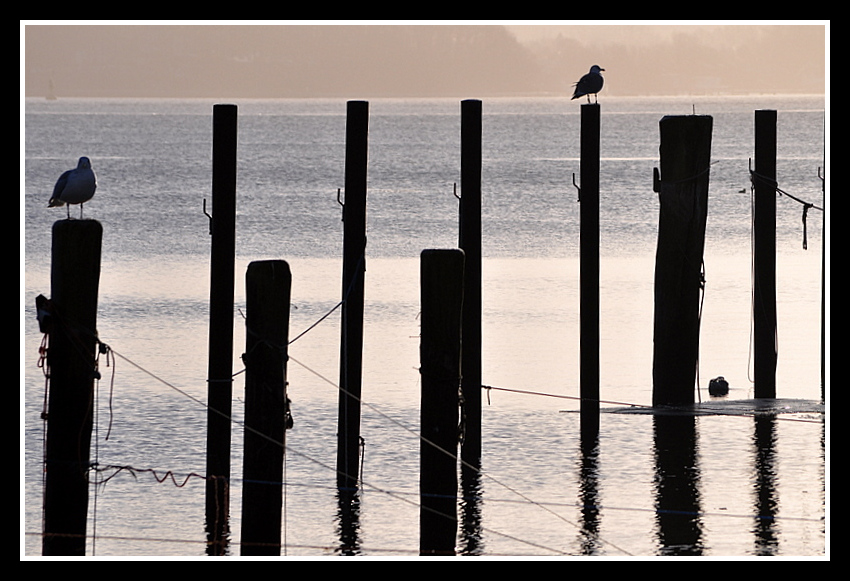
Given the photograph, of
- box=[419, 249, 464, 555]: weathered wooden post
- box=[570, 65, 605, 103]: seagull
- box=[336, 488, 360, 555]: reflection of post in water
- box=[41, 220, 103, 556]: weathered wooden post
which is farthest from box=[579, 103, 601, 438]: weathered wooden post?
box=[570, 65, 605, 103]: seagull

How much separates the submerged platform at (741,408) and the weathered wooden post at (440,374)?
4.55 metres

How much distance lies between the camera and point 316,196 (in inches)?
2277

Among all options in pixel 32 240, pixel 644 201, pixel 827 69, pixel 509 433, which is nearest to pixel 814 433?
pixel 509 433

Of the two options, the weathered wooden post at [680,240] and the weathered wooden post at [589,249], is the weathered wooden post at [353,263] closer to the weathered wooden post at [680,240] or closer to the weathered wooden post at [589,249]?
the weathered wooden post at [589,249]

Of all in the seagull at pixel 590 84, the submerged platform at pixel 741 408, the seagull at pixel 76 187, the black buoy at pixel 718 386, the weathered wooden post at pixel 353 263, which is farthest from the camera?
the seagull at pixel 590 84

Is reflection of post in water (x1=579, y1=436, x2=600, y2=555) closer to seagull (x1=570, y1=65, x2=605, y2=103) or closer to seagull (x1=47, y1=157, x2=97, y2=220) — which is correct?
seagull (x1=47, y1=157, x2=97, y2=220)

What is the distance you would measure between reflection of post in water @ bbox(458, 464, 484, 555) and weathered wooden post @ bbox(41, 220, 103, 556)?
3215 millimetres

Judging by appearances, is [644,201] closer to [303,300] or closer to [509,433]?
[303,300]

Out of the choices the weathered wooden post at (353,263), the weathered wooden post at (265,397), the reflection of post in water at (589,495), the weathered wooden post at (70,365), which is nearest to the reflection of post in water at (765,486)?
the reflection of post in water at (589,495)

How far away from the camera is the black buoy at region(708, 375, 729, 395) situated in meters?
16.9

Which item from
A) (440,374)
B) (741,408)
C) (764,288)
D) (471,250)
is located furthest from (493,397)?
(440,374)

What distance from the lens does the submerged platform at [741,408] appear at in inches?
557

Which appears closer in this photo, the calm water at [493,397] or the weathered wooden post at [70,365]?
the weathered wooden post at [70,365]

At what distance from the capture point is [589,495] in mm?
12969
